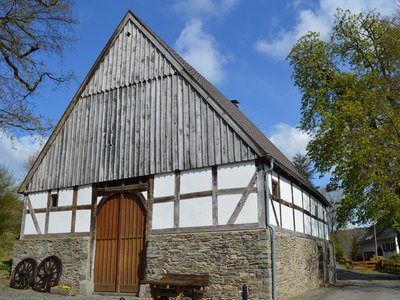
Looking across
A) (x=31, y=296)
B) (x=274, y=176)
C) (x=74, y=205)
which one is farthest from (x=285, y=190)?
(x=31, y=296)

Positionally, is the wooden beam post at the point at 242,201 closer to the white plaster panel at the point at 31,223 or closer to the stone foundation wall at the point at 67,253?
the stone foundation wall at the point at 67,253

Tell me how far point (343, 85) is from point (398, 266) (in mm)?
15231

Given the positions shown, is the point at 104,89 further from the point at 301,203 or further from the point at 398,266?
the point at 398,266

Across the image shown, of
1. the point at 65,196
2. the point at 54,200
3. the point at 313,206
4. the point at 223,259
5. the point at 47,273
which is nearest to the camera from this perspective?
→ the point at 223,259

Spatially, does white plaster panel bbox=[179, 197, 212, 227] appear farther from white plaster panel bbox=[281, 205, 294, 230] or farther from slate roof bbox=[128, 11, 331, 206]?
white plaster panel bbox=[281, 205, 294, 230]

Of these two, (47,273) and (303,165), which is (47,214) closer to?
(47,273)

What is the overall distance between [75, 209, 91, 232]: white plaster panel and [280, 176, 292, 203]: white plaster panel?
7.26 m

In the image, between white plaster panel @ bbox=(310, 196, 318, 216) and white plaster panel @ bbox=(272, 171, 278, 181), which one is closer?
white plaster panel @ bbox=(272, 171, 278, 181)

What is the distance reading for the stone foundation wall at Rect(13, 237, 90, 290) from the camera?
14.7 meters

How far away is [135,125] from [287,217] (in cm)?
647

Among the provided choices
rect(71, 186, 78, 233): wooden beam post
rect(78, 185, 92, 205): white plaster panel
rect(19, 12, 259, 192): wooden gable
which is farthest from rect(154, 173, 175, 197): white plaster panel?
rect(71, 186, 78, 233): wooden beam post

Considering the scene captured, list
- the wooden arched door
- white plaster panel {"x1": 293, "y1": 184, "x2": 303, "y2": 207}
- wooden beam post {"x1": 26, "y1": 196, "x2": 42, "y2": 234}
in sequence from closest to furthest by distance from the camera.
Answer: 1. the wooden arched door
2. white plaster panel {"x1": 293, "y1": 184, "x2": 303, "y2": 207}
3. wooden beam post {"x1": 26, "y1": 196, "x2": 42, "y2": 234}

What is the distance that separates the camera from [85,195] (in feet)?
51.4

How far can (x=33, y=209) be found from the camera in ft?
56.2
